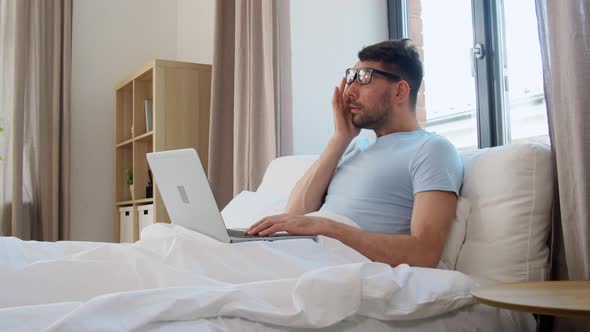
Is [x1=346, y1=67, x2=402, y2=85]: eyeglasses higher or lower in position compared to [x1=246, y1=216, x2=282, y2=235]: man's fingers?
higher

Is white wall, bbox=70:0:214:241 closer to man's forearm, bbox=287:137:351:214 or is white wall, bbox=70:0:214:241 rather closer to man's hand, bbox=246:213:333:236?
man's forearm, bbox=287:137:351:214

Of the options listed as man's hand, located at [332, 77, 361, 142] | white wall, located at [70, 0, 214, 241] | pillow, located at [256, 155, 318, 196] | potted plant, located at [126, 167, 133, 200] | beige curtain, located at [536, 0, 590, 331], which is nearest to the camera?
beige curtain, located at [536, 0, 590, 331]

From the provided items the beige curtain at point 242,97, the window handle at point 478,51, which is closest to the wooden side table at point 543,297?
the window handle at point 478,51

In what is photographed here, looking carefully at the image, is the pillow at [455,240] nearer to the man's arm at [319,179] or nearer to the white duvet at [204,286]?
the white duvet at [204,286]

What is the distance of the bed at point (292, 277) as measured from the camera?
959 mm

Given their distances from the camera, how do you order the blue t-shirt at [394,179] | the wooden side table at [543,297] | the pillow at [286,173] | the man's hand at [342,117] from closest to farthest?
the wooden side table at [543,297] < the blue t-shirt at [394,179] < the man's hand at [342,117] < the pillow at [286,173]

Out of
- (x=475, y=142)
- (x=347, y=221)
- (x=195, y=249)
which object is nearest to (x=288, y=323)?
(x=195, y=249)

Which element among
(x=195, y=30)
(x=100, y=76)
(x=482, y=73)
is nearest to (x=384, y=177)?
(x=482, y=73)

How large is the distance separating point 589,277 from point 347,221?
569 millimetres

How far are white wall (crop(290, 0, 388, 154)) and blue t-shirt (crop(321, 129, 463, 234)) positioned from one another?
115 cm

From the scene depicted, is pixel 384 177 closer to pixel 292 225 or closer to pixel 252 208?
pixel 292 225

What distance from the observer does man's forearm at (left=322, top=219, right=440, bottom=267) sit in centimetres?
146

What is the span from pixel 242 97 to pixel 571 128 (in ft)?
6.30

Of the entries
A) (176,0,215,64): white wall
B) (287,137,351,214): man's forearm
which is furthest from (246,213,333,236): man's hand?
(176,0,215,64): white wall
